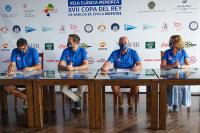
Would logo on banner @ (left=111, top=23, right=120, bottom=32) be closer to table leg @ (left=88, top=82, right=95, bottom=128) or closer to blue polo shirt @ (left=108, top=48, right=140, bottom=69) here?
blue polo shirt @ (left=108, top=48, right=140, bottom=69)

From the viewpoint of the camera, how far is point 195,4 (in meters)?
5.36

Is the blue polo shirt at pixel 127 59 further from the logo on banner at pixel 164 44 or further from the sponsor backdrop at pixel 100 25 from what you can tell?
the logo on banner at pixel 164 44

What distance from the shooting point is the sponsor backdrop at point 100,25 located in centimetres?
543

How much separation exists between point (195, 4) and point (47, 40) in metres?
2.63

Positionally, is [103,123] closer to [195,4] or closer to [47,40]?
[47,40]

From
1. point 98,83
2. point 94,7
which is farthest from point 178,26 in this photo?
point 98,83

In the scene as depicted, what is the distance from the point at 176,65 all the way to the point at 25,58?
220 centimetres

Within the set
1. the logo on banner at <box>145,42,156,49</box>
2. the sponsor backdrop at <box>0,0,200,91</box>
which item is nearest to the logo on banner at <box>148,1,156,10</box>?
the sponsor backdrop at <box>0,0,200,91</box>

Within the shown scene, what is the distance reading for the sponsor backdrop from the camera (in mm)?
5434

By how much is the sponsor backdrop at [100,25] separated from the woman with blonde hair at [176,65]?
2.95ft

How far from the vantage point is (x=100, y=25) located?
220 inches

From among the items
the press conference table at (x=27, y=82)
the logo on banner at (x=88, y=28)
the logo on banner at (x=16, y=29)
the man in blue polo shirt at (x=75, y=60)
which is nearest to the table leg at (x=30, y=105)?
the press conference table at (x=27, y=82)

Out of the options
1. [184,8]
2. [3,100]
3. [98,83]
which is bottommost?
[3,100]

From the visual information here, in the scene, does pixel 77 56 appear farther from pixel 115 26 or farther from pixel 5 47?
pixel 5 47
